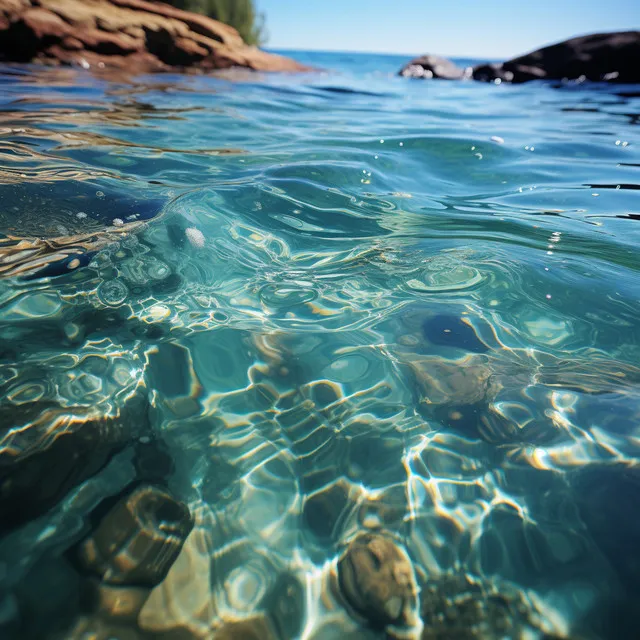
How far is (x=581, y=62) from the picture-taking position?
12.9 meters

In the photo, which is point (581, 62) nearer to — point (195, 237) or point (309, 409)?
point (195, 237)

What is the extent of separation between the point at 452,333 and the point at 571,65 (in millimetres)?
15787

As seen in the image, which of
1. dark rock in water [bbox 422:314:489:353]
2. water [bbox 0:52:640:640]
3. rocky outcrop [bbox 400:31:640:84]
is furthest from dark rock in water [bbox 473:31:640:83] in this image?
dark rock in water [bbox 422:314:489:353]

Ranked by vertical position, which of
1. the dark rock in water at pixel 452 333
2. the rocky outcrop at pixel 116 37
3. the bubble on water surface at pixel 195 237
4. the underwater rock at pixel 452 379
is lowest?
the underwater rock at pixel 452 379

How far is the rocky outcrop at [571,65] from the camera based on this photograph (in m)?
12.2

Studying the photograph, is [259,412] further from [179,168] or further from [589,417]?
[179,168]

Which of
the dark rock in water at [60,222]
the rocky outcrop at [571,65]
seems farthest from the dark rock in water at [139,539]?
the rocky outcrop at [571,65]

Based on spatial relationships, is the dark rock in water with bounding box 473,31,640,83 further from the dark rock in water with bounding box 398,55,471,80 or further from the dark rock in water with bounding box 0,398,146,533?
the dark rock in water with bounding box 0,398,146,533

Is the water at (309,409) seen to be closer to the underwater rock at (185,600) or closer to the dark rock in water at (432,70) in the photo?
the underwater rock at (185,600)

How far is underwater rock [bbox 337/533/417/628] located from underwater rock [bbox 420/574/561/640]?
0.14 ft

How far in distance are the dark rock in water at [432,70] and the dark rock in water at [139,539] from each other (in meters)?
16.9

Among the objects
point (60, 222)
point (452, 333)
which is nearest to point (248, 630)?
point (452, 333)

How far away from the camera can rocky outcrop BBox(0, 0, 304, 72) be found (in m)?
8.83

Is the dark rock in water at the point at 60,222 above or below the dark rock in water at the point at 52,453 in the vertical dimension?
above
